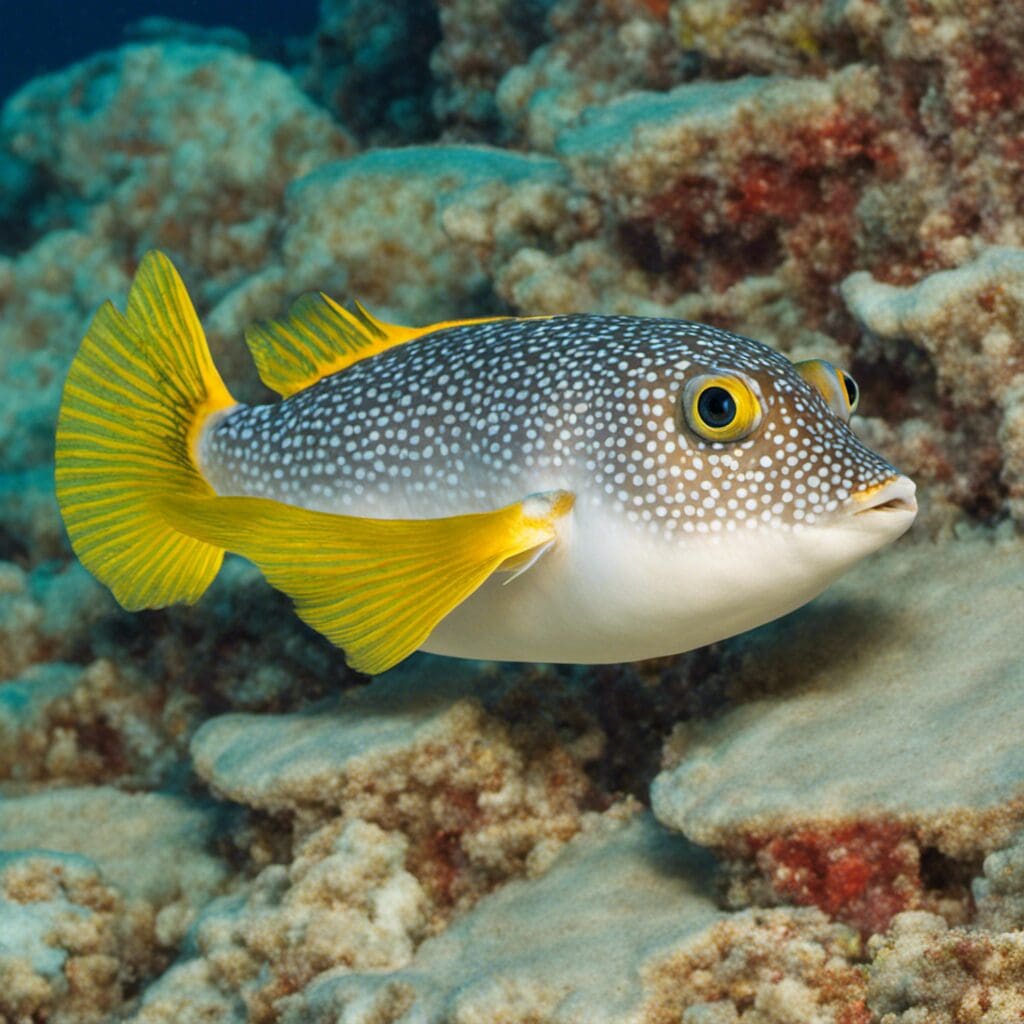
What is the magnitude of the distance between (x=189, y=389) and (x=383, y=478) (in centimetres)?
94

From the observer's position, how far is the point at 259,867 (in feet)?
13.9

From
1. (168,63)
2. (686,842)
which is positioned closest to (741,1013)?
(686,842)

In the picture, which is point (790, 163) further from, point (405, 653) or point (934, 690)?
point (405, 653)

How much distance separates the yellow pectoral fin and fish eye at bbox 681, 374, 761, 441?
40 cm

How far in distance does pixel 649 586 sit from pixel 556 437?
0.48 meters

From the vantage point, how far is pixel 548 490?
2992 mm

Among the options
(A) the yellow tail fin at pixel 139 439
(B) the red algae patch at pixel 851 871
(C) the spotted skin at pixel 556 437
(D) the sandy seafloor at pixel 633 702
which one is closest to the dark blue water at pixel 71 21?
(D) the sandy seafloor at pixel 633 702

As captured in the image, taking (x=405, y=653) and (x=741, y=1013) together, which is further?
(x=405, y=653)

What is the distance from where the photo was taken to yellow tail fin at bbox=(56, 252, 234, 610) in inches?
148

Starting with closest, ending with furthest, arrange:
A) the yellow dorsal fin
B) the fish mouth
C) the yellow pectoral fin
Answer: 1. the fish mouth
2. the yellow pectoral fin
3. the yellow dorsal fin

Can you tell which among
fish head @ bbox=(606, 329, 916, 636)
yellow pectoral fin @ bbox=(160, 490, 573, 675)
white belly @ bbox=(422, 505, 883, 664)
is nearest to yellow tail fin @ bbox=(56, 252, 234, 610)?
yellow pectoral fin @ bbox=(160, 490, 573, 675)

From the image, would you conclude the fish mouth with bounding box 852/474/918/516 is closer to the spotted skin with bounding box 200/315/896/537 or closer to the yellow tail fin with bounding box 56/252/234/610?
the spotted skin with bounding box 200/315/896/537

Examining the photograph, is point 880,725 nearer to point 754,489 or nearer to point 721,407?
point 754,489

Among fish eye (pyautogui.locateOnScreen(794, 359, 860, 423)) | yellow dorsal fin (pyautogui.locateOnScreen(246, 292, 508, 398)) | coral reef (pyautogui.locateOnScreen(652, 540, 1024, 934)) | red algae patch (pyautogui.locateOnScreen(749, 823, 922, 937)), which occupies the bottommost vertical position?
red algae patch (pyautogui.locateOnScreen(749, 823, 922, 937))
